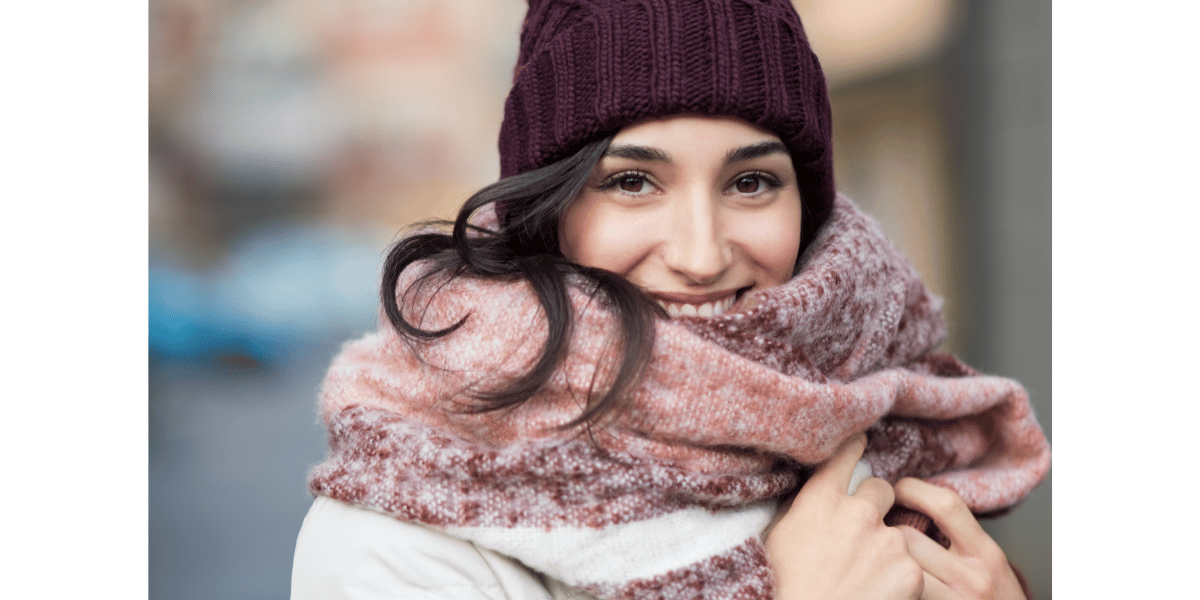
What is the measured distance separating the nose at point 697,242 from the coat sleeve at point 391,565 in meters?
0.41

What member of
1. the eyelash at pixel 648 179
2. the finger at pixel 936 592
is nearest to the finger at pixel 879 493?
the finger at pixel 936 592

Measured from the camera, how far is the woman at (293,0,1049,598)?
0.90m

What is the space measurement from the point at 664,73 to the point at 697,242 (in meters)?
0.22

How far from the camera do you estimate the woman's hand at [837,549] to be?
941 millimetres

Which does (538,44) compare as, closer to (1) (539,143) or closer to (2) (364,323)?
(1) (539,143)

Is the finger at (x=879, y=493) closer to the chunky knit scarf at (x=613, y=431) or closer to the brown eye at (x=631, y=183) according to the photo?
the chunky knit scarf at (x=613, y=431)

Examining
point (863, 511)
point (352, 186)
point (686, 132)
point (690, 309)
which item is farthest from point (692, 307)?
point (352, 186)

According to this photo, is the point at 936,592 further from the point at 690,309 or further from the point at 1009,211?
the point at 1009,211

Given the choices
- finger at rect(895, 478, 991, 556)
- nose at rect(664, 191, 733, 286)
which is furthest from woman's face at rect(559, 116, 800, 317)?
finger at rect(895, 478, 991, 556)

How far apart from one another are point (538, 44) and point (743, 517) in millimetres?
713

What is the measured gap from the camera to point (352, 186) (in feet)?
8.13

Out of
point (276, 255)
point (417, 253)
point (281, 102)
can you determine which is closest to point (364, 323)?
point (276, 255)

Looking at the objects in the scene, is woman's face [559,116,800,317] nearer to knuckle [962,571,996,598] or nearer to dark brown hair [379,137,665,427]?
dark brown hair [379,137,665,427]

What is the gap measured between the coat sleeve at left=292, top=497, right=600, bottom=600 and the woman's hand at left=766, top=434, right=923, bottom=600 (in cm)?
31
